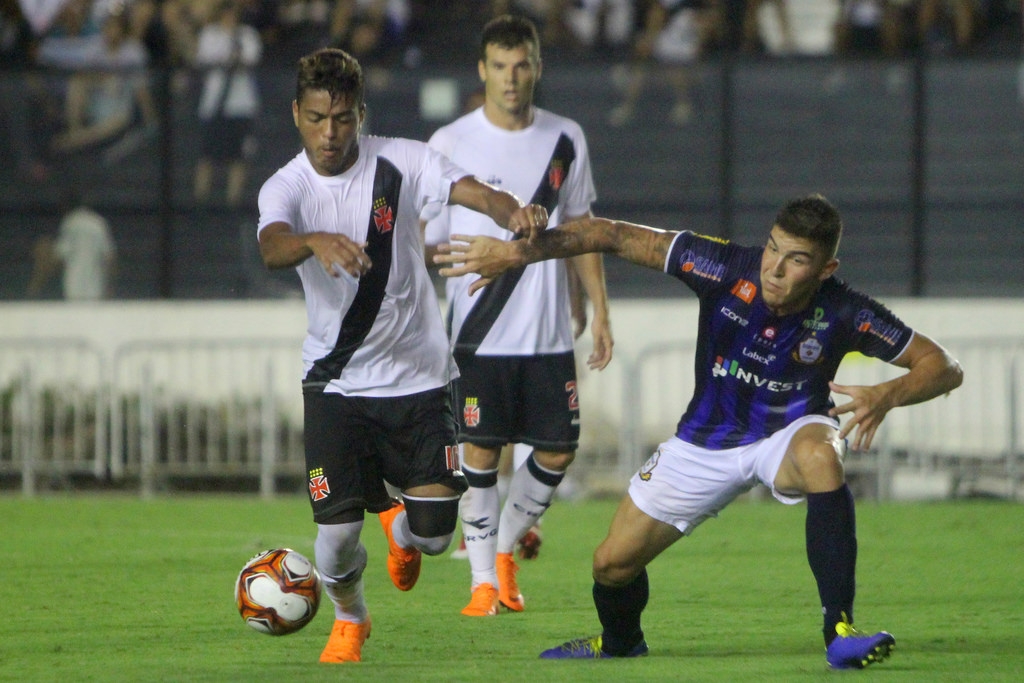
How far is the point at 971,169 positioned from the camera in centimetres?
1501

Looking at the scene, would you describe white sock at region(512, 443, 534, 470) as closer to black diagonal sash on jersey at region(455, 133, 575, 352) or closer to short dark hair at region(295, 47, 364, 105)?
black diagonal sash on jersey at region(455, 133, 575, 352)

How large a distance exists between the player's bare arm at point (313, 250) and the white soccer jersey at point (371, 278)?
35 centimetres

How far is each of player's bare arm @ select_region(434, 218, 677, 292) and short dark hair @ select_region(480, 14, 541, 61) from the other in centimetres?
176

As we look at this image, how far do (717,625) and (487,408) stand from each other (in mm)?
1498

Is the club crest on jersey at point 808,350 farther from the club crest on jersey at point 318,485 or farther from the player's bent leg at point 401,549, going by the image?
the club crest on jersey at point 318,485

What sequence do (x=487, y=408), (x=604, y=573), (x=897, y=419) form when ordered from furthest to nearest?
(x=897, y=419), (x=487, y=408), (x=604, y=573)

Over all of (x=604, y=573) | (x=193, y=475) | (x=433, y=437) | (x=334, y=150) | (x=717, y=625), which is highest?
(x=334, y=150)

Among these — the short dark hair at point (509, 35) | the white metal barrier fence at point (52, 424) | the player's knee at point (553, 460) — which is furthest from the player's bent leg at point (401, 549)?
the white metal barrier fence at point (52, 424)

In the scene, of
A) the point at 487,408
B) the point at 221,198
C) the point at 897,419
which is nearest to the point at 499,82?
the point at 487,408

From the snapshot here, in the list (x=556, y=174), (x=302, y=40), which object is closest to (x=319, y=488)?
(x=556, y=174)

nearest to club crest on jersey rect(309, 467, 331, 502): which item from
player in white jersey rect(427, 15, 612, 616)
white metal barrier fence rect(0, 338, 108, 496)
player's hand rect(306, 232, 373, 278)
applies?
player's hand rect(306, 232, 373, 278)

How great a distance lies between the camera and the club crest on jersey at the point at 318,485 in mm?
5695

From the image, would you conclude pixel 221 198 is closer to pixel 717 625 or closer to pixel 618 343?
pixel 618 343

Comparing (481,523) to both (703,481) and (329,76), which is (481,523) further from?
Answer: (329,76)
